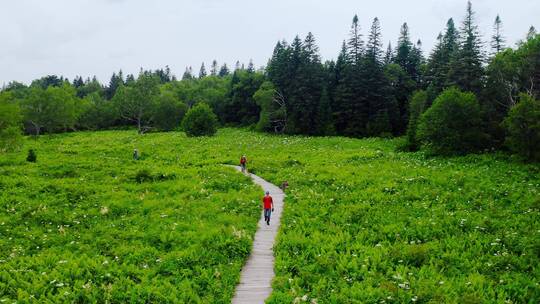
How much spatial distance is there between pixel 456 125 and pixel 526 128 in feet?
20.5

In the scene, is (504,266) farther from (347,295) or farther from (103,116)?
(103,116)

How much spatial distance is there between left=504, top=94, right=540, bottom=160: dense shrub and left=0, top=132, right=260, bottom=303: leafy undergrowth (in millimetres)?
19772

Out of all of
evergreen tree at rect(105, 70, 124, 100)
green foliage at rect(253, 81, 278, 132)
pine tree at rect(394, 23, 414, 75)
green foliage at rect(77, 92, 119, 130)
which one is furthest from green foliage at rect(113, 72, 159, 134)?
evergreen tree at rect(105, 70, 124, 100)

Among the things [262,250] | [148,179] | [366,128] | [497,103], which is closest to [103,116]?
[366,128]

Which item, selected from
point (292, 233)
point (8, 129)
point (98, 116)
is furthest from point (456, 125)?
point (98, 116)

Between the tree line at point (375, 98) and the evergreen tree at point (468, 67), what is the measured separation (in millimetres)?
112

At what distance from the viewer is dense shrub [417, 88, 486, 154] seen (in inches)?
1346

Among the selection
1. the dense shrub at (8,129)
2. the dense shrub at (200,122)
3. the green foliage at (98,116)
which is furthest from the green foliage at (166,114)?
the dense shrub at (8,129)

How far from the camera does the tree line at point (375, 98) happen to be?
34.6m

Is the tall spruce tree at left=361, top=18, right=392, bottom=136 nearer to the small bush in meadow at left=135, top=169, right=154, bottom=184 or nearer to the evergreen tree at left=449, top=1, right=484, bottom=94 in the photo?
the evergreen tree at left=449, top=1, right=484, bottom=94

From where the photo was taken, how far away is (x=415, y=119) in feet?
154

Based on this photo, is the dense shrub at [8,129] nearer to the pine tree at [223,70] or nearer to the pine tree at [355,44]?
the pine tree at [355,44]

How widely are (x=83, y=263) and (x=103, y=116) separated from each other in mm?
89096

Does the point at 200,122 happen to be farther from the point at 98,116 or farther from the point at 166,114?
the point at 98,116
